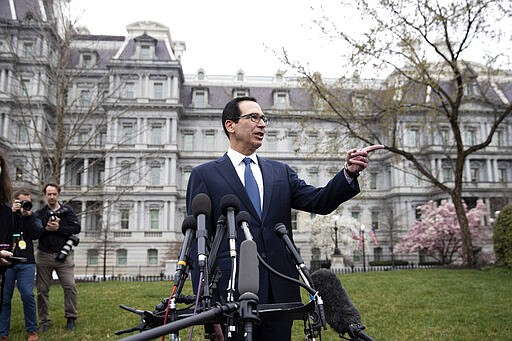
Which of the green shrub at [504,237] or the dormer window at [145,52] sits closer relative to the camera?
the green shrub at [504,237]

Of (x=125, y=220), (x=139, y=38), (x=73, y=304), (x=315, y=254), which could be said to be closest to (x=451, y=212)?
(x=315, y=254)

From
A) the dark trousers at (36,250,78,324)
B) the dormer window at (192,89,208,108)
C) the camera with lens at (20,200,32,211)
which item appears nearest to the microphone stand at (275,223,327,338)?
the camera with lens at (20,200,32,211)

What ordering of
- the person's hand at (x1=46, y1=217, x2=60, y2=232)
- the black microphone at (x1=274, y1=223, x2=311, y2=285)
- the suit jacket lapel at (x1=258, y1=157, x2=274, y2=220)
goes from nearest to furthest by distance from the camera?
the black microphone at (x1=274, y1=223, x2=311, y2=285) → the suit jacket lapel at (x1=258, y1=157, x2=274, y2=220) → the person's hand at (x1=46, y1=217, x2=60, y2=232)

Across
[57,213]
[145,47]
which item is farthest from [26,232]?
[145,47]

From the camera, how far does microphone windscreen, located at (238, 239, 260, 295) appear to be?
1.75 metres

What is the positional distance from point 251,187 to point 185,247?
1043 millimetres

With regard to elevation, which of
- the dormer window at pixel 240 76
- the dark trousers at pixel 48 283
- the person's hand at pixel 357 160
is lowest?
the dark trousers at pixel 48 283

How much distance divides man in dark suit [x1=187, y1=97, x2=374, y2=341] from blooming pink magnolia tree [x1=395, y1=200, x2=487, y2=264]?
36.9m

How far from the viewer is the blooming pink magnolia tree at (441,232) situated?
37.5 m

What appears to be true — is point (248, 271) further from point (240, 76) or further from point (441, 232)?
point (240, 76)

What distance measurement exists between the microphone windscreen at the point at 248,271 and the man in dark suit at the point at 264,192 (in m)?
A: 0.85

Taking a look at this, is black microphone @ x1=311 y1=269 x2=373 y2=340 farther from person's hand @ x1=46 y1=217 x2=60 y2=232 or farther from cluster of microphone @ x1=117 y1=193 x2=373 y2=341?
person's hand @ x1=46 y1=217 x2=60 y2=232

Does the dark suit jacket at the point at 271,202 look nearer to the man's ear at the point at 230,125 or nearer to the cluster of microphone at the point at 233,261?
the man's ear at the point at 230,125

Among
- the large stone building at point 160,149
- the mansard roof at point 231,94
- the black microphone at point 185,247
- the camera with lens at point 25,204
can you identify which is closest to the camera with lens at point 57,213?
the camera with lens at point 25,204
